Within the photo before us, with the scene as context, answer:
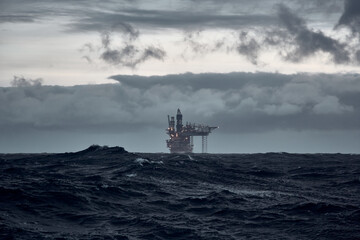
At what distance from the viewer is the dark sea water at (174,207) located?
2680cm

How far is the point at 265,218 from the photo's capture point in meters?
30.5

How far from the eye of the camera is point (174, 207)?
3344 centimetres

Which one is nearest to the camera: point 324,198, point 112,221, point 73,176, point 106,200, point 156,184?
point 112,221

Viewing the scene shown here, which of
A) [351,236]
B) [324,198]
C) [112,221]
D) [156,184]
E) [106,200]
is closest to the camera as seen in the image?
[351,236]

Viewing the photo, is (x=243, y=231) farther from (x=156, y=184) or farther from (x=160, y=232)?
(x=156, y=184)

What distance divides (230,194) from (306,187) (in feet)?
31.0

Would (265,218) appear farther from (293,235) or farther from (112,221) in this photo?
(112,221)

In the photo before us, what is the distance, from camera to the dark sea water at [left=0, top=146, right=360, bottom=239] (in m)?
26.8

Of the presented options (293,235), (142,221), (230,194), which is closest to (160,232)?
(142,221)

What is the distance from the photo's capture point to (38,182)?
40312mm

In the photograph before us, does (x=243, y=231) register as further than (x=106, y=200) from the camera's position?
No

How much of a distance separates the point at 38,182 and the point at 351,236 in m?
23.6

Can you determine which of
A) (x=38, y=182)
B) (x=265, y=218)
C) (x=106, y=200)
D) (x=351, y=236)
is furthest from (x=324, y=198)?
A: (x=38, y=182)

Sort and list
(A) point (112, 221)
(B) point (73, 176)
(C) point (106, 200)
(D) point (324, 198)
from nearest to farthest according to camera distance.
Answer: (A) point (112, 221) < (C) point (106, 200) < (D) point (324, 198) < (B) point (73, 176)
